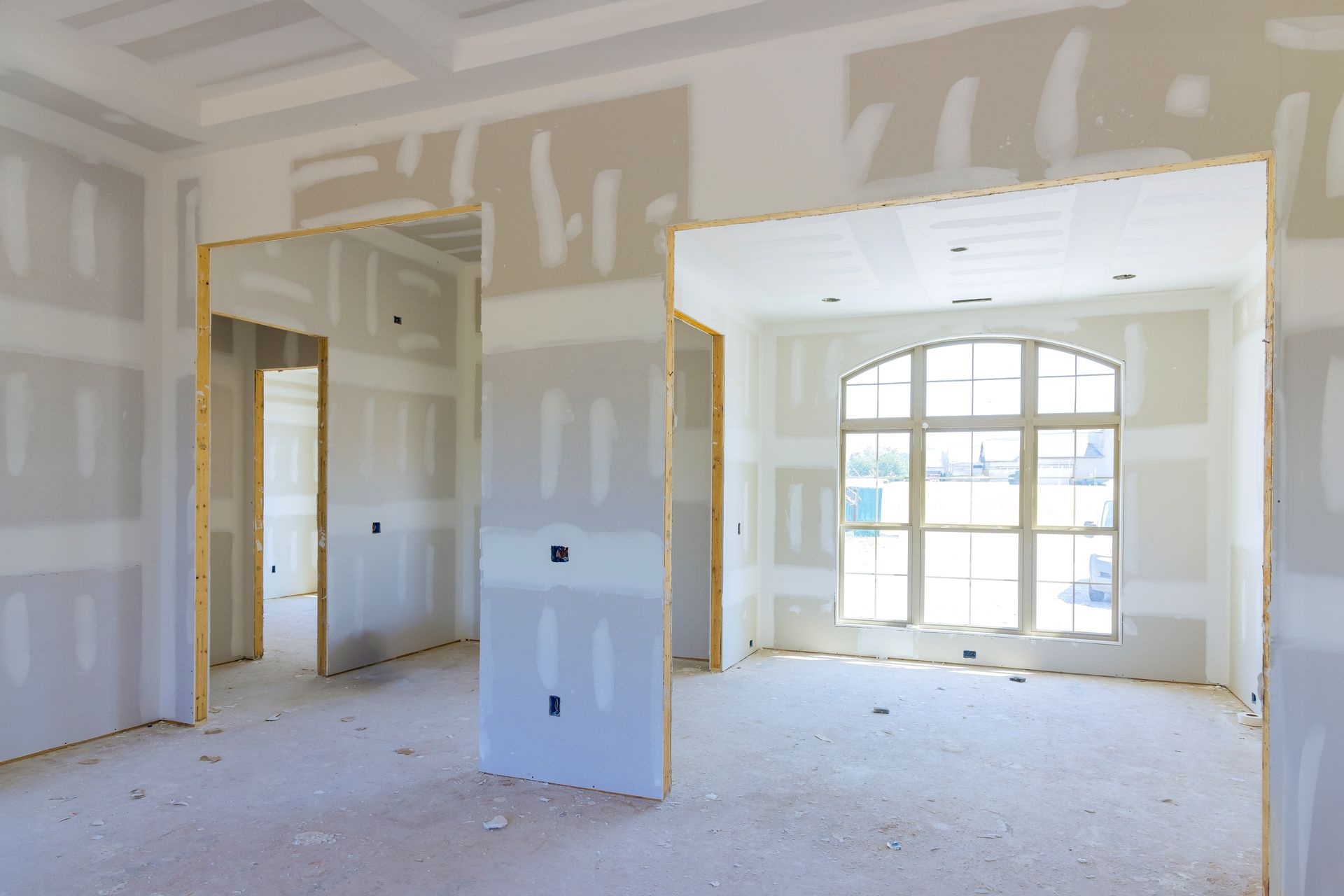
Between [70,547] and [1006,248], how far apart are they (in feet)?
17.8

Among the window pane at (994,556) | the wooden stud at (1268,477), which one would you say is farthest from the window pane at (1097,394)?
the wooden stud at (1268,477)

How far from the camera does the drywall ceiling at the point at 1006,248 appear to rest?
375cm

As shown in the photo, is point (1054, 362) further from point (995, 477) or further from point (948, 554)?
point (948, 554)

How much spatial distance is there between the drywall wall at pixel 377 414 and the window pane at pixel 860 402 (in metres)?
3.47

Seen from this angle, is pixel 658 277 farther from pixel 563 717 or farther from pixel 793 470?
pixel 793 470

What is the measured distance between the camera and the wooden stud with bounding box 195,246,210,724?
172 inches

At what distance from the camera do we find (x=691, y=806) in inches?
132

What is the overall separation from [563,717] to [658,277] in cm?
204

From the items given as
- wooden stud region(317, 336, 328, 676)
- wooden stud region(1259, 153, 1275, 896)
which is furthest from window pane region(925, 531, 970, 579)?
wooden stud region(317, 336, 328, 676)

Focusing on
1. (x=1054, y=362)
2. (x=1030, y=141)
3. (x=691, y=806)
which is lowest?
(x=691, y=806)

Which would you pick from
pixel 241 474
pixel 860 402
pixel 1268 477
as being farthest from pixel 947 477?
pixel 241 474

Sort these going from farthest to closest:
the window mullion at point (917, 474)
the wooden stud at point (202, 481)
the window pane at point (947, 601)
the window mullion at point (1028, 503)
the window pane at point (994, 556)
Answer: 1. the window mullion at point (917, 474)
2. the window pane at point (947, 601)
3. the window pane at point (994, 556)
4. the window mullion at point (1028, 503)
5. the wooden stud at point (202, 481)

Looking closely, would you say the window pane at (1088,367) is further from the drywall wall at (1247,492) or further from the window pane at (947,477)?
the window pane at (947,477)

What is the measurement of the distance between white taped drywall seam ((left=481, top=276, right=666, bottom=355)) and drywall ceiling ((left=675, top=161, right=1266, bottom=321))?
0.63 metres
